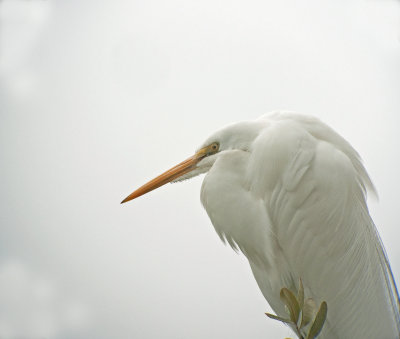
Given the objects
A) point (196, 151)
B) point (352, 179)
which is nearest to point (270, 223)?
point (352, 179)

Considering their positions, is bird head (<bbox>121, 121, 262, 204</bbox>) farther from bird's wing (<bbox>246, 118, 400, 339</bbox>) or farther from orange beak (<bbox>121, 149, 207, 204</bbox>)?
bird's wing (<bbox>246, 118, 400, 339</bbox>)

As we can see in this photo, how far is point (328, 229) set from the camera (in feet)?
5.37

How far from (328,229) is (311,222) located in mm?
75

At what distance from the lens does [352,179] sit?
1667 millimetres

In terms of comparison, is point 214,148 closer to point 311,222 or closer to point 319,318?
point 311,222

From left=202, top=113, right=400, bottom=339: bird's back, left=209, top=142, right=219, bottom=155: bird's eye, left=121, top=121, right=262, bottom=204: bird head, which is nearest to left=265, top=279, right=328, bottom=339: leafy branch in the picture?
left=202, top=113, right=400, bottom=339: bird's back

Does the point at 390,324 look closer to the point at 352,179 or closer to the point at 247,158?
the point at 352,179

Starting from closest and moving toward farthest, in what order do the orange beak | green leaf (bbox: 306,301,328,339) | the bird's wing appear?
green leaf (bbox: 306,301,328,339)
the bird's wing
the orange beak

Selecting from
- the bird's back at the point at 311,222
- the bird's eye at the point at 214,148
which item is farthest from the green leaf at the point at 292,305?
the bird's eye at the point at 214,148

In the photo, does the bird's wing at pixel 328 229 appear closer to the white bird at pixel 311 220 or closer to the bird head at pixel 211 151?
the white bird at pixel 311 220

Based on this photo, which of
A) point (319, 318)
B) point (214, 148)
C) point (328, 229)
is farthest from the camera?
point (214, 148)

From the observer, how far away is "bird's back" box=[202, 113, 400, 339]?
1.62 metres

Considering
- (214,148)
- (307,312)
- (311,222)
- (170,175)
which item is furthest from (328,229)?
(307,312)

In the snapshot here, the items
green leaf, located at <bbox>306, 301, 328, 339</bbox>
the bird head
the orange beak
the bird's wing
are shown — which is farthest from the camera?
the orange beak
